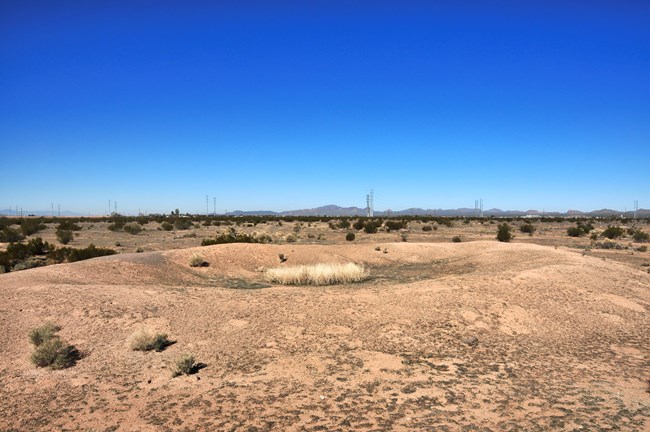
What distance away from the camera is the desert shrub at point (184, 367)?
7738 mm

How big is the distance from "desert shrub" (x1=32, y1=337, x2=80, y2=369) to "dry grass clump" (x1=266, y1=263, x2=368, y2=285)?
27.1 feet

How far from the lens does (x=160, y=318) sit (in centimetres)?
1012

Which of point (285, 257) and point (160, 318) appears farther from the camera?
point (285, 257)

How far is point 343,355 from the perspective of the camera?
8.65 metres

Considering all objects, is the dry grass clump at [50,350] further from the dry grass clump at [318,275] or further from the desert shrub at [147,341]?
the dry grass clump at [318,275]

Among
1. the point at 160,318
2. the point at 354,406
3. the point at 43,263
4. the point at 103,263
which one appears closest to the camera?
the point at 354,406

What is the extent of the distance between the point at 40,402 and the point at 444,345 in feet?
23.7

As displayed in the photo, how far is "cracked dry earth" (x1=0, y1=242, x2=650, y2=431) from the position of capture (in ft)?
20.9

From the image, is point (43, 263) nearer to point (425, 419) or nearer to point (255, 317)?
point (255, 317)

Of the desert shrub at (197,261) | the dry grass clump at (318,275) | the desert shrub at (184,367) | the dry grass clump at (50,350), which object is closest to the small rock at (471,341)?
the desert shrub at (184,367)

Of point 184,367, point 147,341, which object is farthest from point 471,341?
point 147,341

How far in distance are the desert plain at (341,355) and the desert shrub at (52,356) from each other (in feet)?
0.59

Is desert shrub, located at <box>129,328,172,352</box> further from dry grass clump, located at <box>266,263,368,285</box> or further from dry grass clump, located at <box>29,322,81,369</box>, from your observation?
dry grass clump, located at <box>266,263,368,285</box>

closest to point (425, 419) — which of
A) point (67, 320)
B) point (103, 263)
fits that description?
point (67, 320)
